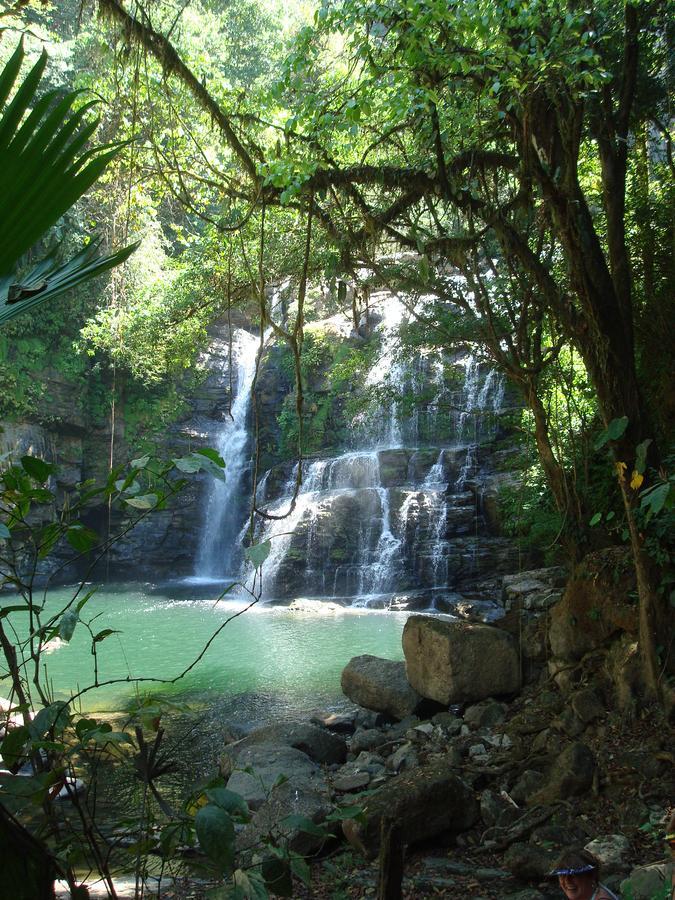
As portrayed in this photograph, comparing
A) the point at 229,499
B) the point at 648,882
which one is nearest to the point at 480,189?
the point at 648,882

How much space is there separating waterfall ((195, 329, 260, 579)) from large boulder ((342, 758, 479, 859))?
1285 centimetres

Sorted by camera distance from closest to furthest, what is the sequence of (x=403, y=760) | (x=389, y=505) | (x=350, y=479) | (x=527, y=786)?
(x=527, y=786)
(x=403, y=760)
(x=389, y=505)
(x=350, y=479)

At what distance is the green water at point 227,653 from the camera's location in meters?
7.73

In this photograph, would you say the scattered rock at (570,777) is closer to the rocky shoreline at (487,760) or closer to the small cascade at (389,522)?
the rocky shoreline at (487,760)

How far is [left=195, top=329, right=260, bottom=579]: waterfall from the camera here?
17047 mm

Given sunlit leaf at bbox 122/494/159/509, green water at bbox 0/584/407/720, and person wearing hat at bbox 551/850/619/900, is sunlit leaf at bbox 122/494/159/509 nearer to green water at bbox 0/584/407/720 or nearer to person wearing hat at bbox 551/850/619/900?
person wearing hat at bbox 551/850/619/900

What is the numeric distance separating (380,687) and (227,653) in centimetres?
384

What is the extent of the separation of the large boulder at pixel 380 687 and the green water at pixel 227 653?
55 cm

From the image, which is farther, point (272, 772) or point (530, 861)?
point (272, 772)

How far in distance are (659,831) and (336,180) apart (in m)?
4.58

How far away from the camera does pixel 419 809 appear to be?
3812 millimetres

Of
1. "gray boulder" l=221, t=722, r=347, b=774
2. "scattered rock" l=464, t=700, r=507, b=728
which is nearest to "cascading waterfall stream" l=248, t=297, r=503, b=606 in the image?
"scattered rock" l=464, t=700, r=507, b=728

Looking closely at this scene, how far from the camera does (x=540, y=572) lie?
311 inches

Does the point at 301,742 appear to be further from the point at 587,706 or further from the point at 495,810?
the point at 587,706
